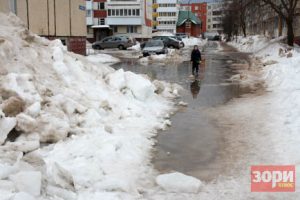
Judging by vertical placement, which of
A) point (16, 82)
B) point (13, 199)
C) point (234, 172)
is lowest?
point (234, 172)

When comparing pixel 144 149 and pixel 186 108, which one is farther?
pixel 186 108

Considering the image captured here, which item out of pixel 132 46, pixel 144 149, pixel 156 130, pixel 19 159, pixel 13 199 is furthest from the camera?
pixel 132 46

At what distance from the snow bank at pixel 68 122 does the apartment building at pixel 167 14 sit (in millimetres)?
113705

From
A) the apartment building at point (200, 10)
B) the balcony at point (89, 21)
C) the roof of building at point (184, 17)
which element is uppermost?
the apartment building at point (200, 10)

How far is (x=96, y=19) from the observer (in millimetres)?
66875

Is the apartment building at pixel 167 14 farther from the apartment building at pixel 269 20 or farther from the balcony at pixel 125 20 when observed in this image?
the balcony at pixel 125 20

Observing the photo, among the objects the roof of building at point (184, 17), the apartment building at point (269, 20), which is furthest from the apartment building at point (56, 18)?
the roof of building at point (184, 17)

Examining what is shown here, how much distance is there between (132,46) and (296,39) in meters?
19.0

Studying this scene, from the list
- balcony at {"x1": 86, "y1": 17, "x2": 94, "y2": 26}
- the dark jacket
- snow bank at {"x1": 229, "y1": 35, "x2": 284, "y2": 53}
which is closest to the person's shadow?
the dark jacket

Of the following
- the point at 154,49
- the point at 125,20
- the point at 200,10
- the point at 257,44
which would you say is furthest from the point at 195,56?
the point at 200,10

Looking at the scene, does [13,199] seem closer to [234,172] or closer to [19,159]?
[19,159]

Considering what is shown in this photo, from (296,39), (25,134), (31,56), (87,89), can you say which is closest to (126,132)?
(25,134)

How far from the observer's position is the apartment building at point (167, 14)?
125 m

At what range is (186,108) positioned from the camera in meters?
11.9
